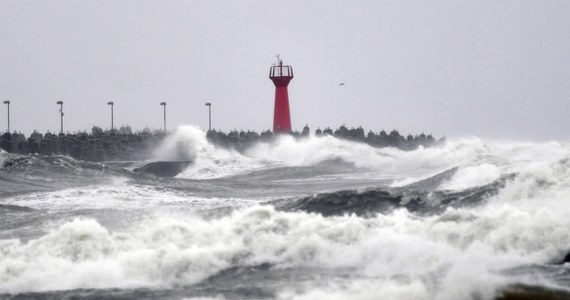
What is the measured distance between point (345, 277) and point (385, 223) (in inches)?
94.7

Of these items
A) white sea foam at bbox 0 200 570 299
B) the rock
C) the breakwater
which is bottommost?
white sea foam at bbox 0 200 570 299

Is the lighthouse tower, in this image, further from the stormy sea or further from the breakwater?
the stormy sea

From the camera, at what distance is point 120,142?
49469mm

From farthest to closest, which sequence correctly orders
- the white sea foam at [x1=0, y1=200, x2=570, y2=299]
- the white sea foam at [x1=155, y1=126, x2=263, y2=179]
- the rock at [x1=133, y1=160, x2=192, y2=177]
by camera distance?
the rock at [x1=133, y1=160, x2=192, y2=177]
the white sea foam at [x1=155, y1=126, x2=263, y2=179]
the white sea foam at [x1=0, y1=200, x2=570, y2=299]

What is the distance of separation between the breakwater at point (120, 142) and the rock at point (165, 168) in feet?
13.2

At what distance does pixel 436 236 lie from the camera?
38.3ft

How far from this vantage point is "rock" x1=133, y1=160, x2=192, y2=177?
1658 inches

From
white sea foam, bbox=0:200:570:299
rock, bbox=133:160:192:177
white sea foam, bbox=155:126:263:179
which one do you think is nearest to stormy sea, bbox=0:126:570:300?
white sea foam, bbox=0:200:570:299

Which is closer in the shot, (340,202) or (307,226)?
(307,226)

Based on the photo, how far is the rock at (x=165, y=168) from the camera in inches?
1658

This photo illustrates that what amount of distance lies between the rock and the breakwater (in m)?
4.01

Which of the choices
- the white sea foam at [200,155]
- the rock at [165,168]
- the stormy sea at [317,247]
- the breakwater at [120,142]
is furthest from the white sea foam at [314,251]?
the breakwater at [120,142]

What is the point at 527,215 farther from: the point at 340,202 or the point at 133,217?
the point at 133,217

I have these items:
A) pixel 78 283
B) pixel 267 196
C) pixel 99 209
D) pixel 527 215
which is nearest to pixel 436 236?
pixel 527 215
